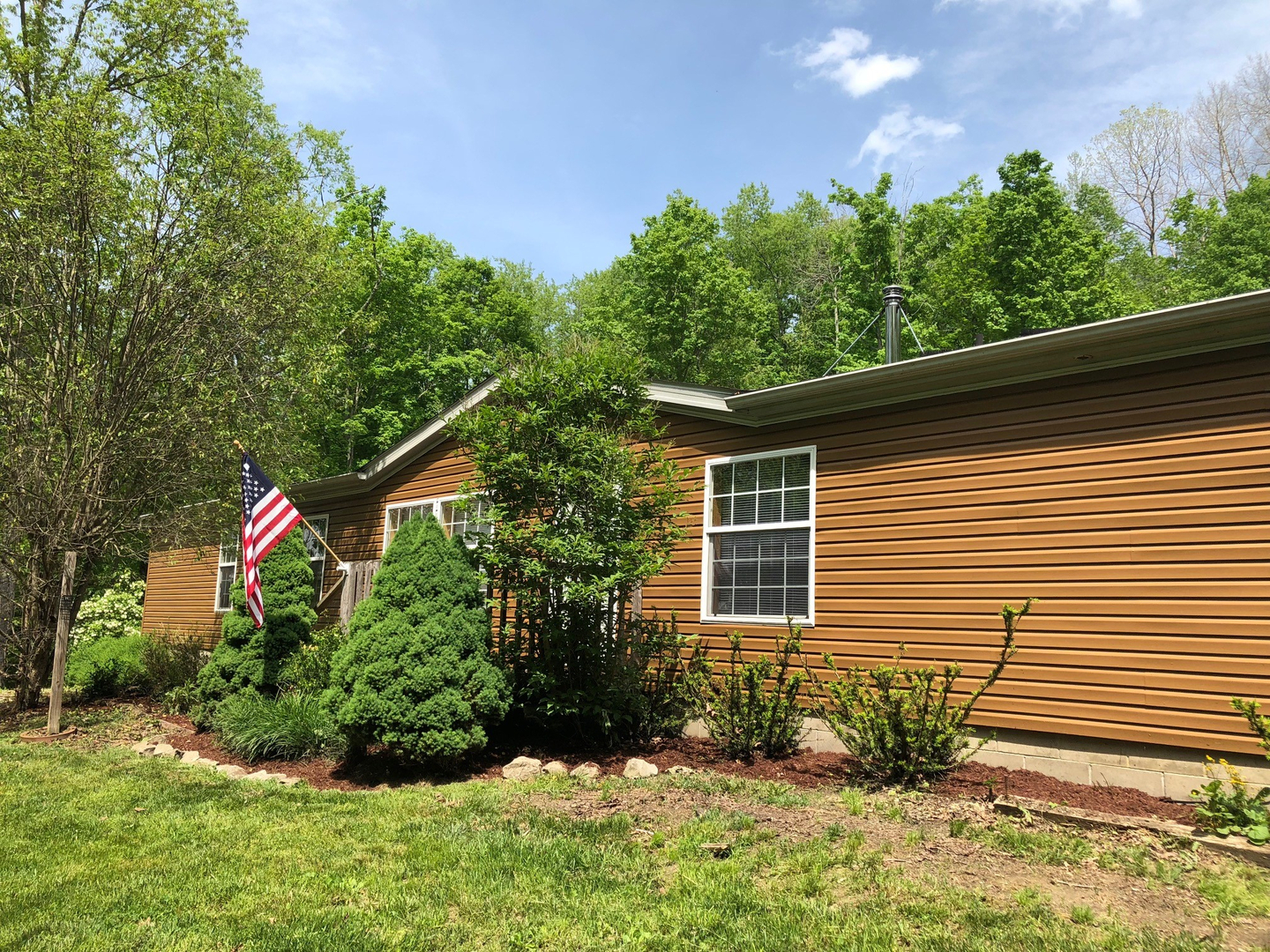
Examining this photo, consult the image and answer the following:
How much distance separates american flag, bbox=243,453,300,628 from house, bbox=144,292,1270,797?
4.20 metres

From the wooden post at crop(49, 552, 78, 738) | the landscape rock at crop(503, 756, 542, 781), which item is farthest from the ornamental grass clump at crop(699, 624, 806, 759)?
the wooden post at crop(49, 552, 78, 738)

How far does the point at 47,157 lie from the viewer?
895cm

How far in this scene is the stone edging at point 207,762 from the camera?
6.25 m

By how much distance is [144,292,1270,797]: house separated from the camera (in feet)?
16.9

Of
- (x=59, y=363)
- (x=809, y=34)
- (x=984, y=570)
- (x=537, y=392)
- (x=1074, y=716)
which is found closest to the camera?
(x=1074, y=716)

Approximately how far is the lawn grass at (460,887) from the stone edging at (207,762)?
895mm

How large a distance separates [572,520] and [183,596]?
13435 millimetres

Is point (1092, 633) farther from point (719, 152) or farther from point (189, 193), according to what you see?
point (189, 193)

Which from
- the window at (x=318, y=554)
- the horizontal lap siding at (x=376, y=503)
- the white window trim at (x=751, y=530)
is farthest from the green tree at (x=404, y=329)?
the white window trim at (x=751, y=530)

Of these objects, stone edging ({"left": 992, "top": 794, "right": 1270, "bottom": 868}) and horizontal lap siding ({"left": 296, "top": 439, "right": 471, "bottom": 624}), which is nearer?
stone edging ({"left": 992, "top": 794, "right": 1270, "bottom": 868})

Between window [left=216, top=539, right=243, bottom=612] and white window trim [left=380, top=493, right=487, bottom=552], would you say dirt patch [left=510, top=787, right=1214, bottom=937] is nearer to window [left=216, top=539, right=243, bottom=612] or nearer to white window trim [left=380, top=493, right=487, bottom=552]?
white window trim [left=380, top=493, right=487, bottom=552]

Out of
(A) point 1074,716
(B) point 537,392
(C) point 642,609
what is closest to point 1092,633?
(A) point 1074,716

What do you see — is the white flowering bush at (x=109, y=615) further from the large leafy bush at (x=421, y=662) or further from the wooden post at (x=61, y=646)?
the large leafy bush at (x=421, y=662)

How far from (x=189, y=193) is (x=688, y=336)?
15.8 m
